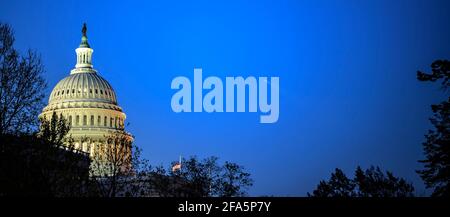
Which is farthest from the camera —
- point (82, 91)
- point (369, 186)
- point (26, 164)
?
point (82, 91)

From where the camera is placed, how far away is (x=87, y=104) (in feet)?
569

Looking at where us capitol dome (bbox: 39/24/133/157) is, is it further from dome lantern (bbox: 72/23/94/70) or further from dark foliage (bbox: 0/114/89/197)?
dark foliage (bbox: 0/114/89/197)

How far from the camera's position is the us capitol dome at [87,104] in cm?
17062

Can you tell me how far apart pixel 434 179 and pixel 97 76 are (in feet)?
460

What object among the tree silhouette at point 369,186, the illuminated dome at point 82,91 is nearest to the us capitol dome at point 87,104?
the illuminated dome at point 82,91

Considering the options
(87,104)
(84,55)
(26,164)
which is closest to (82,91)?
(87,104)

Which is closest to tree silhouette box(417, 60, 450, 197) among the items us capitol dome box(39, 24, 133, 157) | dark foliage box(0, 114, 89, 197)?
dark foliage box(0, 114, 89, 197)

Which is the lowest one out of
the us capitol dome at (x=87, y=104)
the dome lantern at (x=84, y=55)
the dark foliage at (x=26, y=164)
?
the dark foliage at (x=26, y=164)

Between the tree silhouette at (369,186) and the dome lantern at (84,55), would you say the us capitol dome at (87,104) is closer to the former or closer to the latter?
the dome lantern at (84,55)

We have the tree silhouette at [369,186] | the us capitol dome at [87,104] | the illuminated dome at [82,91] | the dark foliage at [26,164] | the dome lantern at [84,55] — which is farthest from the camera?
the dome lantern at [84,55]

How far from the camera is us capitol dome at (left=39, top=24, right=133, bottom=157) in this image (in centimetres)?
17062

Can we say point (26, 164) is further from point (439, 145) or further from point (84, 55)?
point (84, 55)
